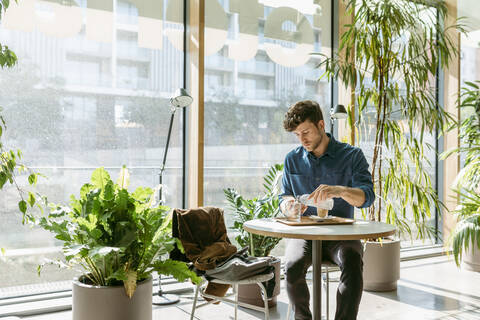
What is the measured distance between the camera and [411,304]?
335 cm

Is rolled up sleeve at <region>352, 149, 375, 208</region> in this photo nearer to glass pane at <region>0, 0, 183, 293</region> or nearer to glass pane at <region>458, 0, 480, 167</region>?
glass pane at <region>0, 0, 183, 293</region>

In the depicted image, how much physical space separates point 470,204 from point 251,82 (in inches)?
91.4

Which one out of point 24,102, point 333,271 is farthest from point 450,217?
point 24,102

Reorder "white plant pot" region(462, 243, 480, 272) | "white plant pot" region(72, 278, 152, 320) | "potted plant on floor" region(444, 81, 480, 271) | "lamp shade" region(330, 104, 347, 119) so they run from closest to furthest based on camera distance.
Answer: "white plant pot" region(72, 278, 152, 320), "lamp shade" region(330, 104, 347, 119), "potted plant on floor" region(444, 81, 480, 271), "white plant pot" region(462, 243, 480, 272)

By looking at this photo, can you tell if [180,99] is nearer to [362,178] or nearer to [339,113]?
[362,178]

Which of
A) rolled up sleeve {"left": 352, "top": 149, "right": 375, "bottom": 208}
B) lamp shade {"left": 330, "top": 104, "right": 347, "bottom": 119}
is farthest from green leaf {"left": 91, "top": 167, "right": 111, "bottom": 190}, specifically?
lamp shade {"left": 330, "top": 104, "right": 347, "bottom": 119}

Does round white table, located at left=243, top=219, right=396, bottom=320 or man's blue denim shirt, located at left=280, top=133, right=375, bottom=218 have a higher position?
man's blue denim shirt, located at left=280, top=133, right=375, bottom=218

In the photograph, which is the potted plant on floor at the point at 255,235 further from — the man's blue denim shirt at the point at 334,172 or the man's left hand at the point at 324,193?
the man's left hand at the point at 324,193

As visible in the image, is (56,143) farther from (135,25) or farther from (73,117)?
(135,25)

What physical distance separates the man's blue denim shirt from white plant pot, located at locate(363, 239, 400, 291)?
1.17 m

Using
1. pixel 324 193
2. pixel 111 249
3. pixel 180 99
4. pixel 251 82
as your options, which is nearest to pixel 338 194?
pixel 324 193

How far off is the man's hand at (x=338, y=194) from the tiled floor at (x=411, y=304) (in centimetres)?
110

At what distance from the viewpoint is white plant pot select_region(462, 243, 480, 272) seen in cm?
429

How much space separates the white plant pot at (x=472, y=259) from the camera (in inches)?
169
